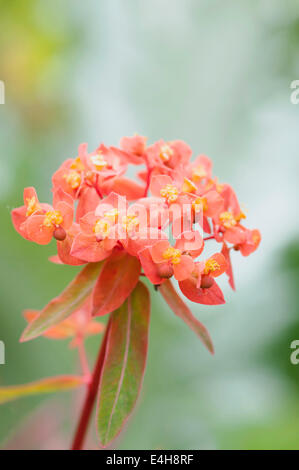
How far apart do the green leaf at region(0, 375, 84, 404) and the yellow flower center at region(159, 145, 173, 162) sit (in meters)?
0.39

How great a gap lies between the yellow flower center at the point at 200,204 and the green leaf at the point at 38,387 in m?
0.36

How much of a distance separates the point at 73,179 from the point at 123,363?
0.88ft

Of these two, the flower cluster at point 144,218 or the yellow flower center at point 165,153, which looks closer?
the flower cluster at point 144,218

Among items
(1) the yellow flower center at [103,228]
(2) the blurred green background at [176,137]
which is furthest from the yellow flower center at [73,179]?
(2) the blurred green background at [176,137]

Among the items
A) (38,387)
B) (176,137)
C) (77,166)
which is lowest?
(38,387)

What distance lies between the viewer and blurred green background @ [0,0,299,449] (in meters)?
1.27

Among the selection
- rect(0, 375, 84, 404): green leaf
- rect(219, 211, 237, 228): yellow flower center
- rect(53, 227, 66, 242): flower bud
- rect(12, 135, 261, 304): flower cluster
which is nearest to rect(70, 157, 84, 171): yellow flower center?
rect(12, 135, 261, 304): flower cluster

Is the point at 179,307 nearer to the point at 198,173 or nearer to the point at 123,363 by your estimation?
the point at 123,363

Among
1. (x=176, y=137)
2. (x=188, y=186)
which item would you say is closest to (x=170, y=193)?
(x=188, y=186)

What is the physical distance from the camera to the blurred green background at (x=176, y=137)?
1273mm

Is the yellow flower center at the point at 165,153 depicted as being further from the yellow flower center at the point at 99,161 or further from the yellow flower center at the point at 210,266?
the yellow flower center at the point at 210,266

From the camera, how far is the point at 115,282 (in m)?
0.61

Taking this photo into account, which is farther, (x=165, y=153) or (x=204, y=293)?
(x=165, y=153)
